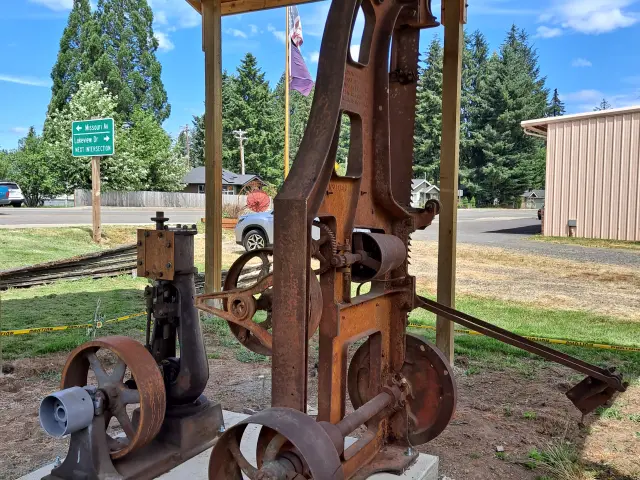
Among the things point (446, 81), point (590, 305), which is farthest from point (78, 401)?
point (590, 305)

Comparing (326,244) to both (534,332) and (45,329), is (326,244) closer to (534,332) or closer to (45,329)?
(534,332)

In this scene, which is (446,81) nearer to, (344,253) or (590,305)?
(344,253)

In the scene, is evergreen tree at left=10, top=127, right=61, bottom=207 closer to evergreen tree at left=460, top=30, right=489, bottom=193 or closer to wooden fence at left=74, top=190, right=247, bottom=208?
wooden fence at left=74, top=190, right=247, bottom=208

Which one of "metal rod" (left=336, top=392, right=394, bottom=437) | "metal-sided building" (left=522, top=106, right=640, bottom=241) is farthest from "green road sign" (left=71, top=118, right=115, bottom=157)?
"metal-sided building" (left=522, top=106, right=640, bottom=241)

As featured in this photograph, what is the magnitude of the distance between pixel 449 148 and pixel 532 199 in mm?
61331

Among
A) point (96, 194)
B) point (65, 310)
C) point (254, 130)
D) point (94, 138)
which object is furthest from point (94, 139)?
point (254, 130)

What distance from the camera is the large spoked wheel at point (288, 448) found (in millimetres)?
1860

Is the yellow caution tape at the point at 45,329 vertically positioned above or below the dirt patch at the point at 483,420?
above

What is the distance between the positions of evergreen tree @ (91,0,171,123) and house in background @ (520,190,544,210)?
3657 cm

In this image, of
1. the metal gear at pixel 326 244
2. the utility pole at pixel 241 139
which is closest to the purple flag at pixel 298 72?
the metal gear at pixel 326 244

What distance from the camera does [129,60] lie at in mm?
56312

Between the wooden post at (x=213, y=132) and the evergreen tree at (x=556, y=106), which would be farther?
the evergreen tree at (x=556, y=106)

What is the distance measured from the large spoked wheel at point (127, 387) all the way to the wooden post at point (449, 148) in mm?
2669

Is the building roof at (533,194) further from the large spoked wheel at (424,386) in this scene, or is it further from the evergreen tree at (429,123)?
the large spoked wheel at (424,386)
